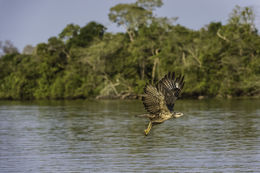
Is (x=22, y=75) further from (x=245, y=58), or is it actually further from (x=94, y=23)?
(x=245, y=58)

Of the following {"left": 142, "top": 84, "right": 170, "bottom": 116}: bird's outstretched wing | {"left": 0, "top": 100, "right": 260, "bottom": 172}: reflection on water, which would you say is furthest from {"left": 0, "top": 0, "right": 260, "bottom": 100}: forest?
{"left": 142, "top": 84, "right": 170, "bottom": 116}: bird's outstretched wing

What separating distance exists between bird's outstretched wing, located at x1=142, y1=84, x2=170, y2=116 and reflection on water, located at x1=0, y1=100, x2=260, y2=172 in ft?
7.94

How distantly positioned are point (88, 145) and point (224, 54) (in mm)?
42225

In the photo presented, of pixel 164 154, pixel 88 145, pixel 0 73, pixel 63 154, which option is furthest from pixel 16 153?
pixel 0 73

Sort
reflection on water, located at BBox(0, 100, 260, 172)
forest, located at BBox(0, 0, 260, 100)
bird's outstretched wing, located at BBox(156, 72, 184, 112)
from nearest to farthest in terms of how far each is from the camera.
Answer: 1. bird's outstretched wing, located at BBox(156, 72, 184, 112)
2. reflection on water, located at BBox(0, 100, 260, 172)
3. forest, located at BBox(0, 0, 260, 100)

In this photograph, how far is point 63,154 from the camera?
18.4 meters

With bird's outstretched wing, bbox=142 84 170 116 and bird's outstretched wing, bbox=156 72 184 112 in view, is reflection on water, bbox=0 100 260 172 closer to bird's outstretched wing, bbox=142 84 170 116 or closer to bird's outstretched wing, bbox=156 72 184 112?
bird's outstretched wing, bbox=142 84 170 116

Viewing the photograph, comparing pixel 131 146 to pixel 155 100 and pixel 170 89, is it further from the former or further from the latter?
pixel 170 89

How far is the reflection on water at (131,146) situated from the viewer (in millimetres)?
15781

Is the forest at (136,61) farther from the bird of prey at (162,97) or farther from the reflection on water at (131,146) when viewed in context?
the bird of prey at (162,97)

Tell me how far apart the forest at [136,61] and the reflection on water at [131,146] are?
23045mm

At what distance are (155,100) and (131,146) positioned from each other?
23.7 ft

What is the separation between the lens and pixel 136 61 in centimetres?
6638

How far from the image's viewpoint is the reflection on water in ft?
51.8
